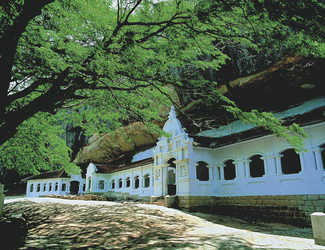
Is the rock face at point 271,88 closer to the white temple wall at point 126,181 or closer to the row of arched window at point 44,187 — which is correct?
the white temple wall at point 126,181

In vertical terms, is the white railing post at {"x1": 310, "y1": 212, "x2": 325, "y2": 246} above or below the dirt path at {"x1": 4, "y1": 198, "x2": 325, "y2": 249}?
above

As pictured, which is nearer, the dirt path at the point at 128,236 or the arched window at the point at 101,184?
the dirt path at the point at 128,236

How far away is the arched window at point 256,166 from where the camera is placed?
14677 millimetres

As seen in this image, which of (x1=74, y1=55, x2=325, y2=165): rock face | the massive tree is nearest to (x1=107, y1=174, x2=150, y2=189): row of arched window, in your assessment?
(x1=74, y1=55, x2=325, y2=165): rock face

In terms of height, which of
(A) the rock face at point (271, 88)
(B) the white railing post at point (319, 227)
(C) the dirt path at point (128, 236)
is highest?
(A) the rock face at point (271, 88)

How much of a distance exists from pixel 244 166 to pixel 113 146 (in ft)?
67.6

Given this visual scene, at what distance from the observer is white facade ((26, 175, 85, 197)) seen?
33844 millimetres

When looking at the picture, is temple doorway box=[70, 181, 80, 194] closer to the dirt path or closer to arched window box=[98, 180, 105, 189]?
arched window box=[98, 180, 105, 189]

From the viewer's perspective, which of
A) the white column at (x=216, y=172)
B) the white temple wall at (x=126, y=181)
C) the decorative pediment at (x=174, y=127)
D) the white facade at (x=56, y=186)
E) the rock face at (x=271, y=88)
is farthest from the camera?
the white facade at (x=56, y=186)

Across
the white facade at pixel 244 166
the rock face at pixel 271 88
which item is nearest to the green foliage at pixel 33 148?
the rock face at pixel 271 88

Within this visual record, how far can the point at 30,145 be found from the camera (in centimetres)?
1077

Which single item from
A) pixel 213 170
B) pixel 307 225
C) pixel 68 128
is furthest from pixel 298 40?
pixel 68 128

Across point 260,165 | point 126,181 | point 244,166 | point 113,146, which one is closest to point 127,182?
point 126,181

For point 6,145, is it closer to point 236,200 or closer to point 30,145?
point 30,145
